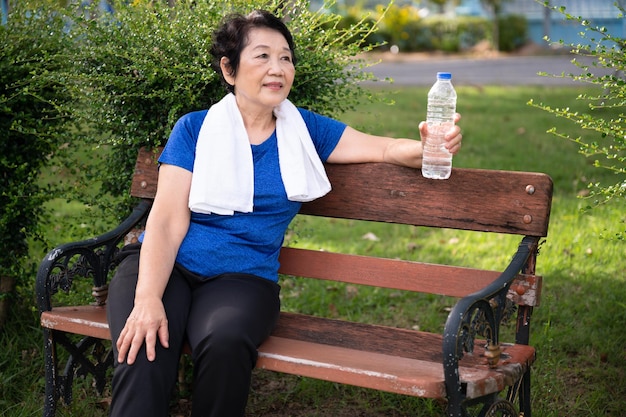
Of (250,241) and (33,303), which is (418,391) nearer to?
(250,241)

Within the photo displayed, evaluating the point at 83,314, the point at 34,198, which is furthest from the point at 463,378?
the point at 34,198

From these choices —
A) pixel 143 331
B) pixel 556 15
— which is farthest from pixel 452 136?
pixel 556 15

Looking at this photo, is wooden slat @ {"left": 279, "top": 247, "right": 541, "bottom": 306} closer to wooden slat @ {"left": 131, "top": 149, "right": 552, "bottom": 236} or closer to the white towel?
wooden slat @ {"left": 131, "top": 149, "right": 552, "bottom": 236}

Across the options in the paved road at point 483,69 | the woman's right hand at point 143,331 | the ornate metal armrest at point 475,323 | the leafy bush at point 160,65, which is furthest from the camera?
the paved road at point 483,69

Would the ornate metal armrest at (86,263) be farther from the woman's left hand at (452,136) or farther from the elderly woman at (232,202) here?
the woman's left hand at (452,136)

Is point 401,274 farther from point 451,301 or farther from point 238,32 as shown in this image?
point 451,301

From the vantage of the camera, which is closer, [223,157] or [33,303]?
[223,157]

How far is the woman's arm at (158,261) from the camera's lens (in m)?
3.01

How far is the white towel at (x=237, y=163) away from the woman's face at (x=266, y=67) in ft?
0.38

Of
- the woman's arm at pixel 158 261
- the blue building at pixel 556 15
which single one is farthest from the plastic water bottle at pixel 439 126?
the blue building at pixel 556 15

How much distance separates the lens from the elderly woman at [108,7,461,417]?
3.08 meters

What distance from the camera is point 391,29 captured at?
2802 centimetres

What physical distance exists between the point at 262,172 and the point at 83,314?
96 cm

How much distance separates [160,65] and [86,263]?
0.93m
